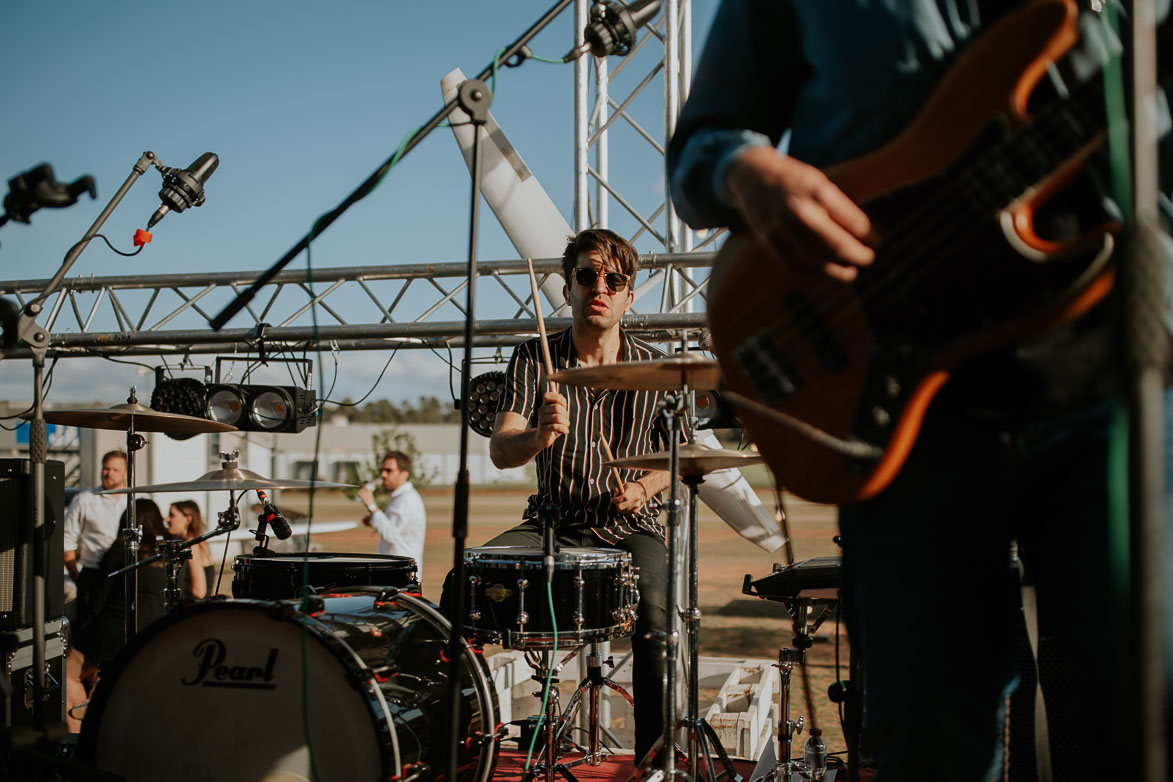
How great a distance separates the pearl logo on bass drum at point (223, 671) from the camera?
2547 millimetres

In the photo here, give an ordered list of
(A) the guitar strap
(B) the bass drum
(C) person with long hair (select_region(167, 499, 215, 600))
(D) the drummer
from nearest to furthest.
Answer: (A) the guitar strap, (B) the bass drum, (D) the drummer, (C) person with long hair (select_region(167, 499, 215, 600))

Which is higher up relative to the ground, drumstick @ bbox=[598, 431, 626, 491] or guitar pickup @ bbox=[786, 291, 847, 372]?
guitar pickup @ bbox=[786, 291, 847, 372]

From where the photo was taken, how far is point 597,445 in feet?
12.9

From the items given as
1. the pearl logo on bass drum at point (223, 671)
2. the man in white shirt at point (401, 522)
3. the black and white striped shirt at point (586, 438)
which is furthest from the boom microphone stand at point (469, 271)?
the man in white shirt at point (401, 522)

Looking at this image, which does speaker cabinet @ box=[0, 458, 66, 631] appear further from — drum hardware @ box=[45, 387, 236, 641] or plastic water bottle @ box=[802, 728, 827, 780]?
plastic water bottle @ box=[802, 728, 827, 780]

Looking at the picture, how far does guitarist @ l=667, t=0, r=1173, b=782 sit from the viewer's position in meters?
1.14

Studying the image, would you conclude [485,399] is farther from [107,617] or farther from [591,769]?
[591,769]

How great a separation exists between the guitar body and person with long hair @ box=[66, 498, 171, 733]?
632 centimetres

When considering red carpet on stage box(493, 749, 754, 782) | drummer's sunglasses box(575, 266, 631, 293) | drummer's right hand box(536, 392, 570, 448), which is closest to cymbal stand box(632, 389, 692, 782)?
drummer's right hand box(536, 392, 570, 448)

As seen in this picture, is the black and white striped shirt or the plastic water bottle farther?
the black and white striped shirt

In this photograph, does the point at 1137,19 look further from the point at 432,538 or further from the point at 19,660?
the point at 432,538

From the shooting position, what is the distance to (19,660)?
394 centimetres

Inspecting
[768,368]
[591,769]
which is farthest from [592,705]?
[768,368]

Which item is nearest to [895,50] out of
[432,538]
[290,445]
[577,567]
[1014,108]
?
[1014,108]
